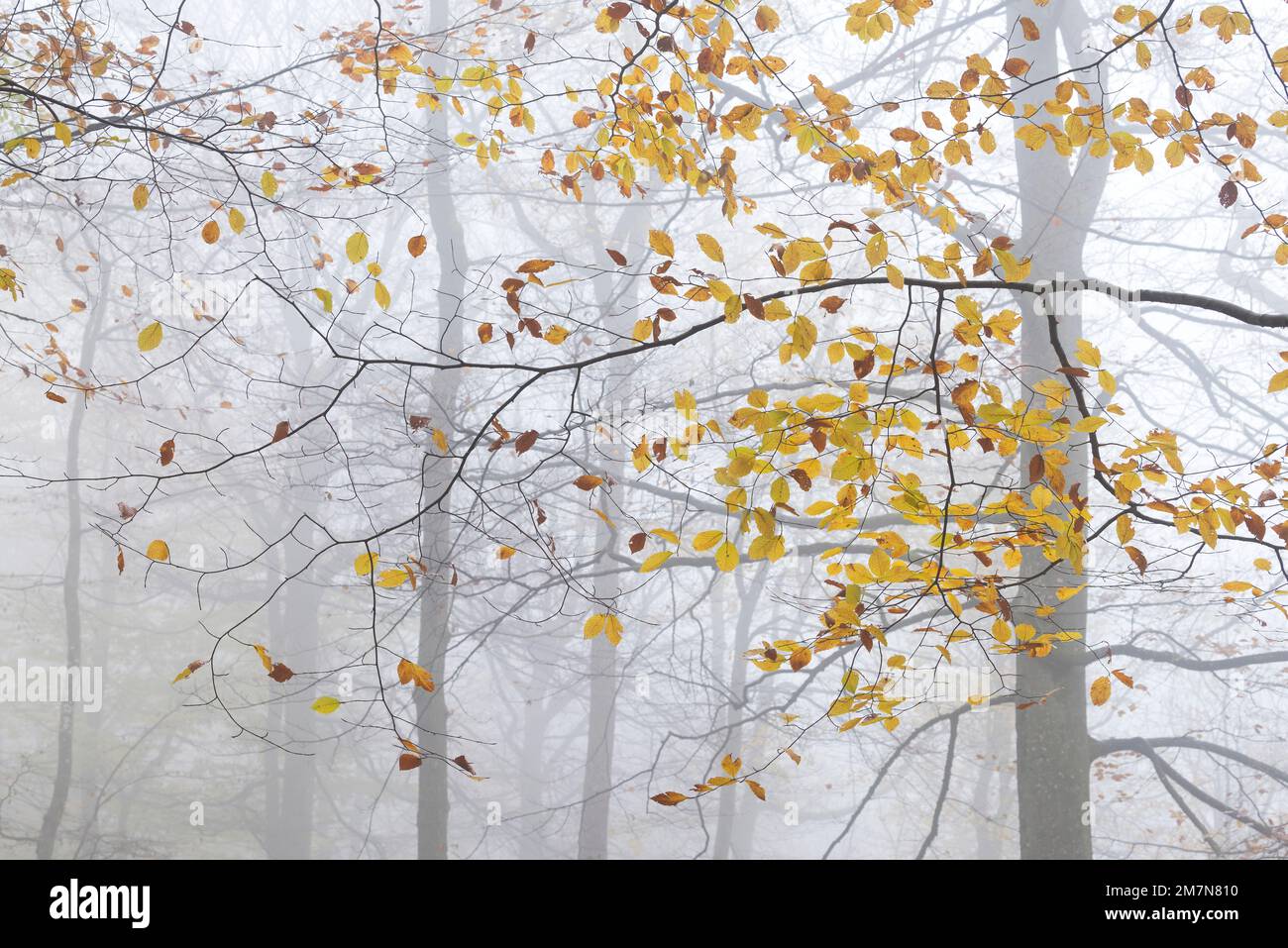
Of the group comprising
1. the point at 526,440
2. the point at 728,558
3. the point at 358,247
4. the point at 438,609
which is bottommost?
the point at 728,558

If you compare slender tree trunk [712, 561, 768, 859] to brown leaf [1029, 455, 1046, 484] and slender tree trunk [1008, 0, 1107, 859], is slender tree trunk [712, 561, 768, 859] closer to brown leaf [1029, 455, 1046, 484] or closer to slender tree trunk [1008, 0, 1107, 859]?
slender tree trunk [1008, 0, 1107, 859]

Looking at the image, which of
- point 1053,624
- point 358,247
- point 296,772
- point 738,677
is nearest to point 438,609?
point 1053,624

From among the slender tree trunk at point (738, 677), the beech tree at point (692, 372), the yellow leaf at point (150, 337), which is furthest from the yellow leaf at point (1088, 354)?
the slender tree trunk at point (738, 677)

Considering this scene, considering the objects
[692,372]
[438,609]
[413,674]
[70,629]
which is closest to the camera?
[413,674]

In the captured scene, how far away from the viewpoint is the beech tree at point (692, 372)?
3301mm

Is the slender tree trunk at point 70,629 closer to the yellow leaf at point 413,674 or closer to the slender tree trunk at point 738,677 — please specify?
the slender tree trunk at point 738,677

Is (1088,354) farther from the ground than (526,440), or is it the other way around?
(1088,354)

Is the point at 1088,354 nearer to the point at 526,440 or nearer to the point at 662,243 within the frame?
the point at 662,243

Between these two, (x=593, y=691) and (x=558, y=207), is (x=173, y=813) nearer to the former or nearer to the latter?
(x=593, y=691)

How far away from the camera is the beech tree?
330 centimetres

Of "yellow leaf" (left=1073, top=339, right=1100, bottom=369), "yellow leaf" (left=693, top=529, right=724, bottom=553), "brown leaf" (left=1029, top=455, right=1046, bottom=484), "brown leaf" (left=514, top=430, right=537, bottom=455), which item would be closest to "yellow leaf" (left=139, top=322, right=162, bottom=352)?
"brown leaf" (left=514, top=430, right=537, bottom=455)

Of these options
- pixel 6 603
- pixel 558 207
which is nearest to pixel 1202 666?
pixel 558 207

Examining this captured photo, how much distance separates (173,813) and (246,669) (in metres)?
3.11

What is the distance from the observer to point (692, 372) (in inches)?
499
